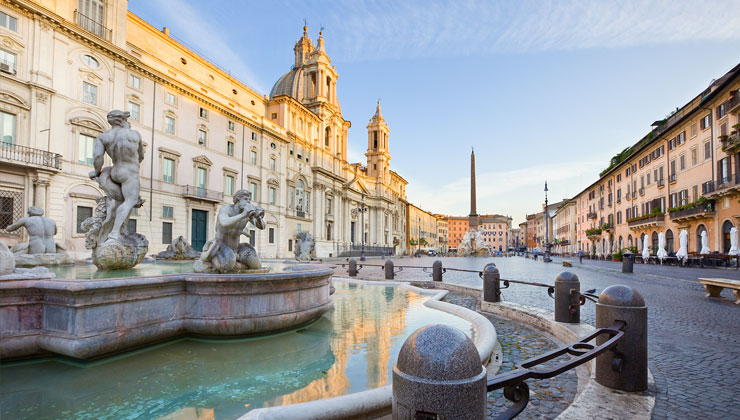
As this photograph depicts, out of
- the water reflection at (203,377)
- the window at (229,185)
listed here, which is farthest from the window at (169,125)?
the water reflection at (203,377)

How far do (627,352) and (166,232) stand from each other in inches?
1099

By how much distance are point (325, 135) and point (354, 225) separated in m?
15.4

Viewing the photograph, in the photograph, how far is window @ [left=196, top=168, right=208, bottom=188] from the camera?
2927 cm

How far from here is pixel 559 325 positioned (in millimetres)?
5480

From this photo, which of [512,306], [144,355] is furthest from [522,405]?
[512,306]

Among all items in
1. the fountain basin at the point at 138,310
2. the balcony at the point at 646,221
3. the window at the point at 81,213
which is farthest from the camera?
the balcony at the point at 646,221

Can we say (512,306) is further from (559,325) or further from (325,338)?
(325,338)

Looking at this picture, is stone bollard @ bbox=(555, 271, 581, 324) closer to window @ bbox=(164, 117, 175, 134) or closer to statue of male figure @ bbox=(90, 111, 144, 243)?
statue of male figure @ bbox=(90, 111, 144, 243)

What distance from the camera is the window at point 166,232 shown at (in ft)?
84.9

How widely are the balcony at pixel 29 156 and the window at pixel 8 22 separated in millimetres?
5379

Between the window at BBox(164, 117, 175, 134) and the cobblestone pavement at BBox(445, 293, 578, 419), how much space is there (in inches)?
1053

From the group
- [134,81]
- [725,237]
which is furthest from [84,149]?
[725,237]

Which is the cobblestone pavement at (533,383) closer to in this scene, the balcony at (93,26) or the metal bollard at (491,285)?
the metal bollard at (491,285)

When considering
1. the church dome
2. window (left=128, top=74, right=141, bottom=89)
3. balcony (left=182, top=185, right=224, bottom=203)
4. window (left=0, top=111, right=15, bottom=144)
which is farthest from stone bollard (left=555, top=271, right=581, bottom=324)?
the church dome
